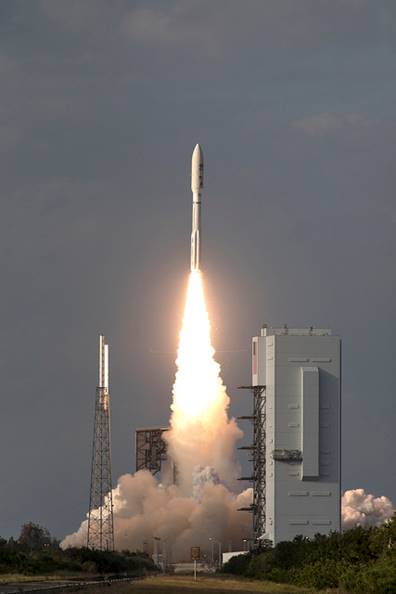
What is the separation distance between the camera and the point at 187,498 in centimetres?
19250

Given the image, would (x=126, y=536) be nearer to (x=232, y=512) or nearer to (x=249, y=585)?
(x=232, y=512)

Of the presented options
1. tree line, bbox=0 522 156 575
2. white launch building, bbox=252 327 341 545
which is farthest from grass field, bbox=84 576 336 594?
white launch building, bbox=252 327 341 545

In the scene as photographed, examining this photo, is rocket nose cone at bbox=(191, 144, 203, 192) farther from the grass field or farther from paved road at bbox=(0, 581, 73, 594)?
paved road at bbox=(0, 581, 73, 594)

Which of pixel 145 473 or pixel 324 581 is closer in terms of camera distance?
pixel 324 581

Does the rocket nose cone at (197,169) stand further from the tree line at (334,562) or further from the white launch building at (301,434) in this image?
the tree line at (334,562)

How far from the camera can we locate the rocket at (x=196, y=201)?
170750 millimetres

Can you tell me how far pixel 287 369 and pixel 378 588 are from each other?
74106 mm

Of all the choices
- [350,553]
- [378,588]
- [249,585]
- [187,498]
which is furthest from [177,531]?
[378,588]

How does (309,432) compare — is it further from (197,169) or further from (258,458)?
(197,169)

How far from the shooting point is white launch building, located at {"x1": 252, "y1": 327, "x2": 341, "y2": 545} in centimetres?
17688

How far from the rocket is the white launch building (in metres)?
11.5

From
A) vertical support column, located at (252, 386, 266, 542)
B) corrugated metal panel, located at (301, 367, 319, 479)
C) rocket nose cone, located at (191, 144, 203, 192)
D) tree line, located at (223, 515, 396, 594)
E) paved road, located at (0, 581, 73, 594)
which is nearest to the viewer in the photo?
paved road, located at (0, 581, 73, 594)

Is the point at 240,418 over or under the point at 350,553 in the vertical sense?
over

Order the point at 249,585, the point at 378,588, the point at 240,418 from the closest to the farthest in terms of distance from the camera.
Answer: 1. the point at 378,588
2. the point at 249,585
3. the point at 240,418
